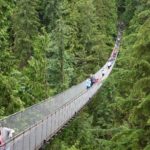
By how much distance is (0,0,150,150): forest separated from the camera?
1404 cm

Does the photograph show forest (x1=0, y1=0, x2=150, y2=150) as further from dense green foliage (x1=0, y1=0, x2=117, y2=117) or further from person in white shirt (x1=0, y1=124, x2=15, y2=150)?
person in white shirt (x1=0, y1=124, x2=15, y2=150)

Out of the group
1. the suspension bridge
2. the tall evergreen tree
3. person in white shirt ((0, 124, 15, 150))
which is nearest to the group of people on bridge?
the suspension bridge

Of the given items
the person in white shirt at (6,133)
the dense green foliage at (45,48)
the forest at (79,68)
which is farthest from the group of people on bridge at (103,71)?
the person in white shirt at (6,133)

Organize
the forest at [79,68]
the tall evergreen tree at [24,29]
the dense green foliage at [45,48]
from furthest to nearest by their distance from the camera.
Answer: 1. the tall evergreen tree at [24,29]
2. the dense green foliage at [45,48]
3. the forest at [79,68]

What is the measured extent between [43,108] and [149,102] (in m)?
6.52

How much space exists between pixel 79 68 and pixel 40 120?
124ft

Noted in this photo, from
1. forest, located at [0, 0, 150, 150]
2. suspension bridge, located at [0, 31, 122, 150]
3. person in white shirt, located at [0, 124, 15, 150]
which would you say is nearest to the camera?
person in white shirt, located at [0, 124, 15, 150]

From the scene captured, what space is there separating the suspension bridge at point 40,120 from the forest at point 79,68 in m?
1.29

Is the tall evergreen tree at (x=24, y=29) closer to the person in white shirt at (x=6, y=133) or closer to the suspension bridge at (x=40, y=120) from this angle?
the suspension bridge at (x=40, y=120)

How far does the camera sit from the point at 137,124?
14.6 metres

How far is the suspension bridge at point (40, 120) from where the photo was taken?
13672 mm

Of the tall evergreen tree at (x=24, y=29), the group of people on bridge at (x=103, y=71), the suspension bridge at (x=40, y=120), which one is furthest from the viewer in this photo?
the tall evergreen tree at (x=24, y=29)

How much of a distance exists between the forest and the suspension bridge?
129cm

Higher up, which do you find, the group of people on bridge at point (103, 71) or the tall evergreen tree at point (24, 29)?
the tall evergreen tree at point (24, 29)
